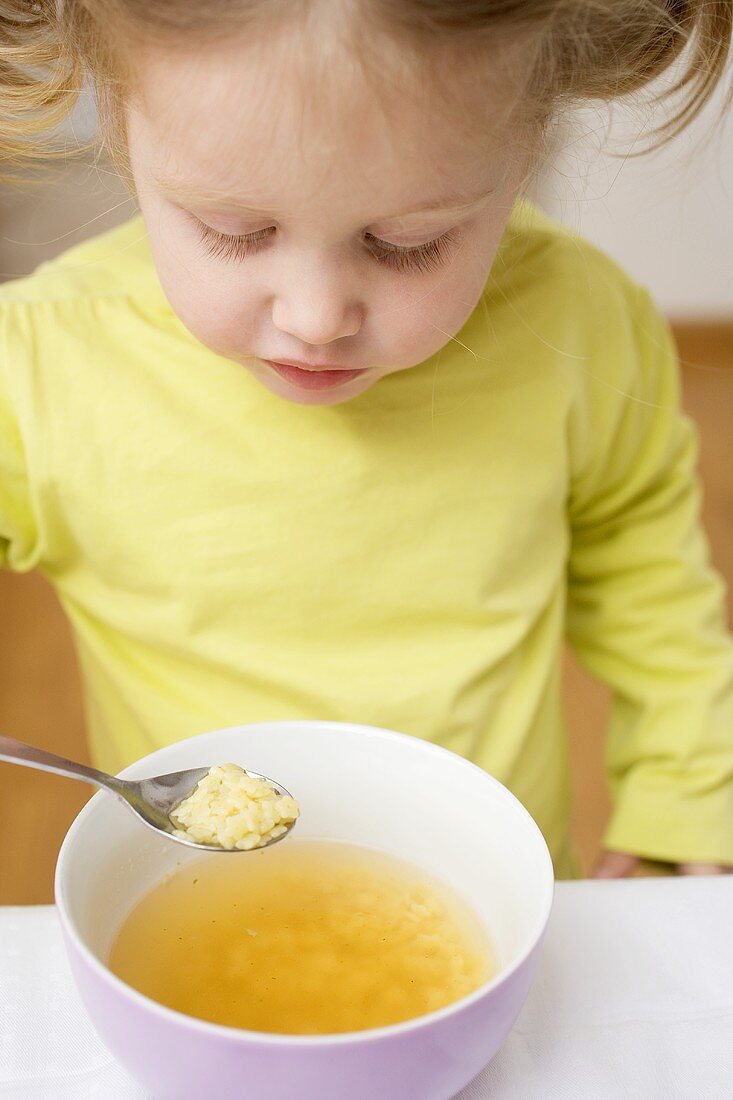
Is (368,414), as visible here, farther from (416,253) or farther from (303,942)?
(303,942)

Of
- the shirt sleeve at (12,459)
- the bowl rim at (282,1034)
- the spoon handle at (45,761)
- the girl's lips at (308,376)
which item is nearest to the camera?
the bowl rim at (282,1034)

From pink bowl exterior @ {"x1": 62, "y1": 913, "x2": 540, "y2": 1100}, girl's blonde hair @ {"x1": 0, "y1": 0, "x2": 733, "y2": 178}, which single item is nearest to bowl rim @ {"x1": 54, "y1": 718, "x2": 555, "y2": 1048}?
pink bowl exterior @ {"x1": 62, "y1": 913, "x2": 540, "y2": 1100}

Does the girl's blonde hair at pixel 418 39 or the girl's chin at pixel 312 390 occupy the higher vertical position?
the girl's blonde hair at pixel 418 39

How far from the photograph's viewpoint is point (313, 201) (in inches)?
19.8

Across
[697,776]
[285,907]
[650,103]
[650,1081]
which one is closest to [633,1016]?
[650,1081]

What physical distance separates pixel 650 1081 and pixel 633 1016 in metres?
0.04

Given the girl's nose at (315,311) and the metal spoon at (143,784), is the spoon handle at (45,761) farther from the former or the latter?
the girl's nose at (315,311)

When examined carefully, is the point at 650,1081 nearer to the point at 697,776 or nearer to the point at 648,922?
the point at 648,922

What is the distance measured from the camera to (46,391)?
75 cm

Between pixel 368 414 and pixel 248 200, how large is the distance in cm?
27

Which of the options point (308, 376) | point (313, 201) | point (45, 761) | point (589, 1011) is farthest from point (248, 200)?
point (589, 1011)

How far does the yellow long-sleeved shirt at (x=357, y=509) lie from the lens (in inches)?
30.0

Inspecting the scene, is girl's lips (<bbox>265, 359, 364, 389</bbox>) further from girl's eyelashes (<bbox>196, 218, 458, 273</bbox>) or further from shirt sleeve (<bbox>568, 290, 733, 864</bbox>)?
shirt sleeve (<bbox>568, 290, 733, 864</bbox>)

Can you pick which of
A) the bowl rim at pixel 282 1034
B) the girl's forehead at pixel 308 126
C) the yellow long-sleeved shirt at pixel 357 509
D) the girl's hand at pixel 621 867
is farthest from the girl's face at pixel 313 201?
the girl's hand at pixel 621 867
